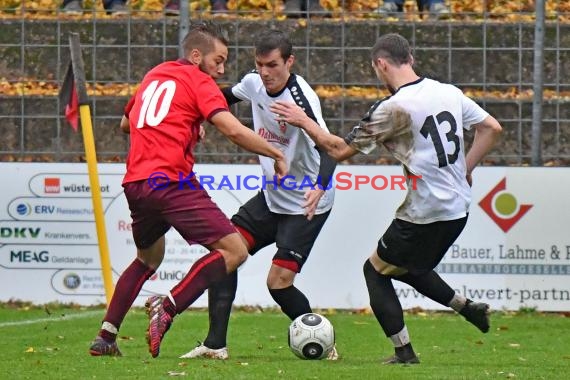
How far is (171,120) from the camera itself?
29.9ft

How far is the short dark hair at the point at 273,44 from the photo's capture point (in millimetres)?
9961

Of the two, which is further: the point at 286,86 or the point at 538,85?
the point at 538,85

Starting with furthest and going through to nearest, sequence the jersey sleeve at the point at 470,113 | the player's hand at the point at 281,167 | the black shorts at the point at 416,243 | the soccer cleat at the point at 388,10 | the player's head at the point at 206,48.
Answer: the soccer cleat at the point at 388,10
the player's head at the point at 206,48
the jersey sleeve at the point at 470,113
the black shorts at the point at 416,243
the player's hand at the point at 281,167

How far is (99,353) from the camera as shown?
31.1 feet

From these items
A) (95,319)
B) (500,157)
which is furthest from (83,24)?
(500,157)

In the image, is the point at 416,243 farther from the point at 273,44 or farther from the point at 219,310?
the point at 273,44

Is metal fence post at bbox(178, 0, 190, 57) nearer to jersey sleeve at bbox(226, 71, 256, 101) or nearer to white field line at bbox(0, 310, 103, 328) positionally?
white field line at bbox(0, 310, 103, 328)

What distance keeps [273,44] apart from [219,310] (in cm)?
181

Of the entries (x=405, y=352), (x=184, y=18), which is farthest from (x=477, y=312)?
(x=184, y=18)

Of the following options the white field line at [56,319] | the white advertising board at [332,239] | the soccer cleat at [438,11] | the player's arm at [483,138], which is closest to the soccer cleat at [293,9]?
the soccer cleat at [438,11]

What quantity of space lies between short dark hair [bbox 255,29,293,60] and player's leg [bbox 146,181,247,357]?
1.29 m

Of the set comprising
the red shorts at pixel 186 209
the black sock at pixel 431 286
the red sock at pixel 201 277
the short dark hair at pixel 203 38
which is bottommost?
the black sock at pixel 431 286

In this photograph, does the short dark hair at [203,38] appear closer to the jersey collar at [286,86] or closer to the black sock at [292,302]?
the jersey collar at [286,86]

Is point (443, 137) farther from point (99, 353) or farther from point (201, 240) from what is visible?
point (99, 353)
